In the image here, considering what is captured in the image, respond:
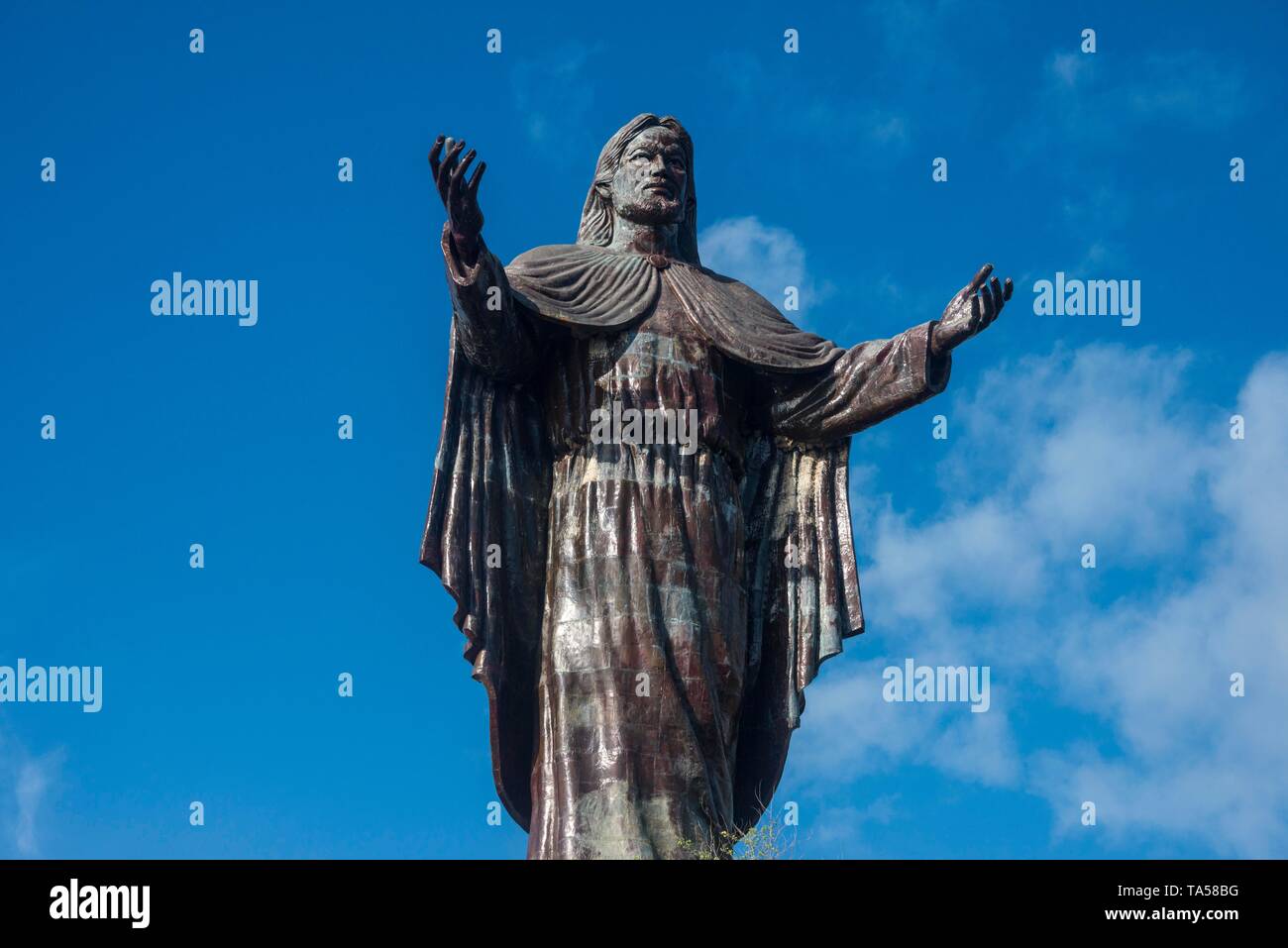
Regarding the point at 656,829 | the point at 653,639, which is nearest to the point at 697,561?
the point at 653,639

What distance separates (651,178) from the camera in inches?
1042

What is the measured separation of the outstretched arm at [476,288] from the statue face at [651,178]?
72.5 inches

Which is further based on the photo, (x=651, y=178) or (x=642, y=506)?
(x=651, y=178)

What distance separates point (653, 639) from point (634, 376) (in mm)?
2546

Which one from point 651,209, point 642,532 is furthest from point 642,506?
point 651,209

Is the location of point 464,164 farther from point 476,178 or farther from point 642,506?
point 642,506

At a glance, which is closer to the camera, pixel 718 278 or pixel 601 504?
pixel 601 504

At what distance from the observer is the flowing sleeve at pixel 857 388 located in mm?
25656

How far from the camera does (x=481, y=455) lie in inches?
1004

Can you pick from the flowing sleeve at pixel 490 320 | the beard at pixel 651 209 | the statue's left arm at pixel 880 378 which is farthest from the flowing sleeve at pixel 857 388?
the flowing sleeve at pixel 490 320

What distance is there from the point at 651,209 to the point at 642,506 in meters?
3.17

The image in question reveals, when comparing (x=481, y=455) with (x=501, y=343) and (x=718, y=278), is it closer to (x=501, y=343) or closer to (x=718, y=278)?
(x=501, y=343)

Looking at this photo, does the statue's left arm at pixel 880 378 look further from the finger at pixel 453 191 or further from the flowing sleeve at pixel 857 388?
the finger at pixel 453 191

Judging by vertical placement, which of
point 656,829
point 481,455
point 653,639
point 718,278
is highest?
point 718,278
